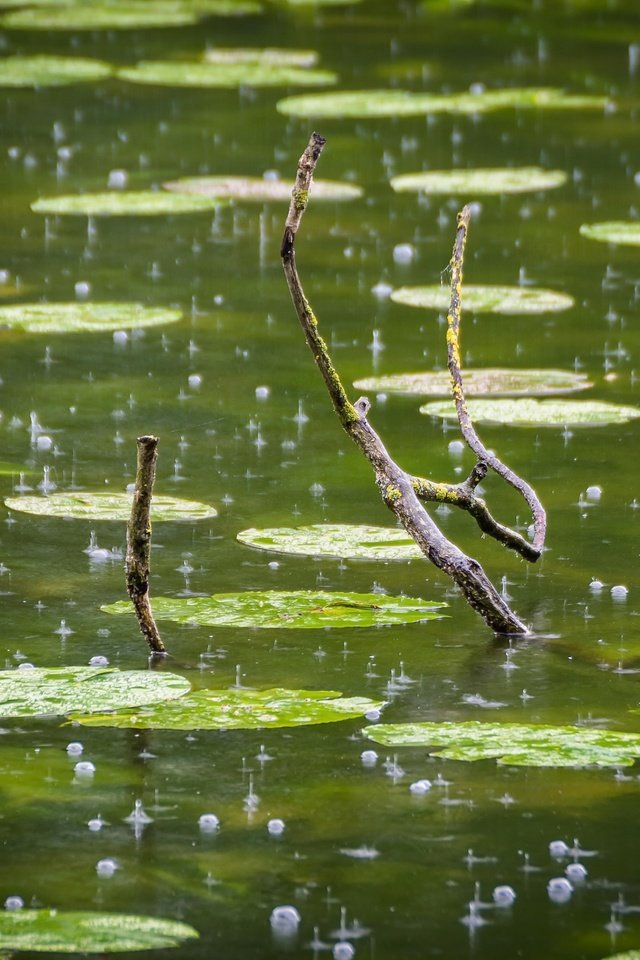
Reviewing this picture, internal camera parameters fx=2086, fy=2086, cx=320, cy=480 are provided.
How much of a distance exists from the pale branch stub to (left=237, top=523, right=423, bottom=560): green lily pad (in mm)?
627

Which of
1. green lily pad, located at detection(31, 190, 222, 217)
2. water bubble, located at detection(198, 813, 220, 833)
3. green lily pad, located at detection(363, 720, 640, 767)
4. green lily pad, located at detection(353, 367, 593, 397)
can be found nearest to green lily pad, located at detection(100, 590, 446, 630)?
green lily pad, located at detection(363, 720, 640, 767)

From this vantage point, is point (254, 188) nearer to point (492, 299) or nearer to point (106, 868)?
point (492, 299)

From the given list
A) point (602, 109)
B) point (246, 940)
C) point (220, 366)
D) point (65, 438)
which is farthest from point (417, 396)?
point (602, 109)

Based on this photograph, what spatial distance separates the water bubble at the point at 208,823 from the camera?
454 cm

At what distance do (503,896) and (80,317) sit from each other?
20.3ft

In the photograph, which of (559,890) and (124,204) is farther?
(124,204)

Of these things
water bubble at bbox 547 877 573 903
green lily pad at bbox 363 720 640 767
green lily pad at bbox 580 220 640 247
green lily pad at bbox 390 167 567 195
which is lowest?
water bubble at bbox 547 877 573 903

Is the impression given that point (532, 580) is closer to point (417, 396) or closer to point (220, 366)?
point (417, 396)

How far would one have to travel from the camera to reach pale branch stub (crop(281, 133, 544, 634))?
570cm

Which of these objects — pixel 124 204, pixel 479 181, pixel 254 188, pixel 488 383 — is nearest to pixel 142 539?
pixel 488 383

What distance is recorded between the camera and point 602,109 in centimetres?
1558

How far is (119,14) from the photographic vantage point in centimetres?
1934

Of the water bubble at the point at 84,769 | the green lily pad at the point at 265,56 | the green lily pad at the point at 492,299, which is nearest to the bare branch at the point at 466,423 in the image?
the water bubble at the point at 84,769

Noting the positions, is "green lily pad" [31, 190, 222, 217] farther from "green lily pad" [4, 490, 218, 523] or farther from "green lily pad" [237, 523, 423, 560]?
"green lily pad" [237, 523, 423, 560]
